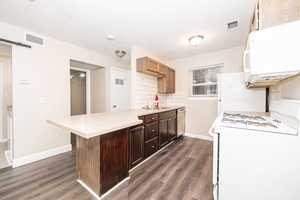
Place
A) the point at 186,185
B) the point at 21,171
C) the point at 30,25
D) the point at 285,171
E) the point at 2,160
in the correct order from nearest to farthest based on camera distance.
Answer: the point at 285,171 < the point at 186,185 < the point at 21,171 < the point at 30,25 < the point at 2,160

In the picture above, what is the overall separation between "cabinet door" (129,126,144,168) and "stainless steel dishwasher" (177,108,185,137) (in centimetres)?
157

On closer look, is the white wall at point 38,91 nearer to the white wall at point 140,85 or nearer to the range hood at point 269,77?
the white wall at point 140,85

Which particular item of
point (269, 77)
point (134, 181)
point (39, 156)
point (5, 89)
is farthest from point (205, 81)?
point (5, 89)

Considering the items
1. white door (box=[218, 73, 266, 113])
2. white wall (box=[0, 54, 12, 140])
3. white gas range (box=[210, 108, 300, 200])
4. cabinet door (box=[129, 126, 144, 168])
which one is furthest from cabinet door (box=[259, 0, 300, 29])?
white wall (box=[0, 54, 12, 140])

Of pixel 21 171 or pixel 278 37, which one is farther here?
pixel 21 171

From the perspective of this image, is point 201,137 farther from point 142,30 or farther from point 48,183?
point 48,183

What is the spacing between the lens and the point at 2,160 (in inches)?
87.0

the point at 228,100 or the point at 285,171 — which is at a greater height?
the point at 228,100

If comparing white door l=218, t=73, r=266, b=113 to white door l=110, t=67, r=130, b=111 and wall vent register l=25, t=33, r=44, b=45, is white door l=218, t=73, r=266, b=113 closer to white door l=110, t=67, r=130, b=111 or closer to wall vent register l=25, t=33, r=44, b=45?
white door l=110, t=67, r=130, b=111

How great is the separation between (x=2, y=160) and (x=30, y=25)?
2492 mm

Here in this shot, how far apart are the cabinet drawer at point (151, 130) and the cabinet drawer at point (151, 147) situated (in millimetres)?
94

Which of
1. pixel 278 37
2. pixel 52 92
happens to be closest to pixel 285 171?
pixel 278 37

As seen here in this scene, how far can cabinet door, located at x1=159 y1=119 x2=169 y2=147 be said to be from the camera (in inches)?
103

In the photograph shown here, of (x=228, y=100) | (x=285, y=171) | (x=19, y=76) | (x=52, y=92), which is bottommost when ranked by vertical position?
(x=285, y=171)
